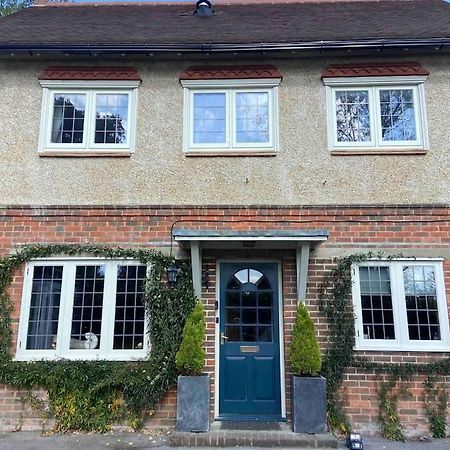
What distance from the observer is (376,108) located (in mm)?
6953

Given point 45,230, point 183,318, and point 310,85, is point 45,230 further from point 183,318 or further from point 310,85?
point 310,85

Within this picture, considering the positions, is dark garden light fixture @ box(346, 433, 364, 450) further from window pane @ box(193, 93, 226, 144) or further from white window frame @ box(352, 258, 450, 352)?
window pane @ box(193, 93, 226, 144)

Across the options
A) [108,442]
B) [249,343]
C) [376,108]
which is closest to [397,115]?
[376,108]

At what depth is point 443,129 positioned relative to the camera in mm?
6754

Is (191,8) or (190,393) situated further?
(191,8)

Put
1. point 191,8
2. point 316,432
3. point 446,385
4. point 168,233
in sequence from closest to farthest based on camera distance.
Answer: point 316,432 < point 446,385 < point 168,233 < point 191,8

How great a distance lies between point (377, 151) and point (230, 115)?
2.53 meters

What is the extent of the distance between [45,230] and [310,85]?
5060mm

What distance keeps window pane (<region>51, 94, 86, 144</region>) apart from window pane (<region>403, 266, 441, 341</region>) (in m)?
5.88

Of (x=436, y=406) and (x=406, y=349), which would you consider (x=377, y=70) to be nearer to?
(x=406, y=349)

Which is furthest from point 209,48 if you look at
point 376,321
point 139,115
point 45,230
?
point 376,321

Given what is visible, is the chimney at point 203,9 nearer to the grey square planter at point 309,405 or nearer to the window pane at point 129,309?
the window pane at point 129,309

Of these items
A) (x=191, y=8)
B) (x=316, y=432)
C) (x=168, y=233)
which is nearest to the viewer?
(x=316, y=432)

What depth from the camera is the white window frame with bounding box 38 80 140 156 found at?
22.6ft
